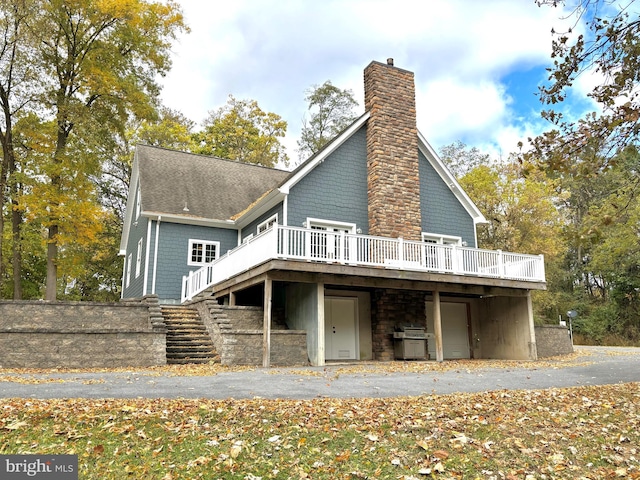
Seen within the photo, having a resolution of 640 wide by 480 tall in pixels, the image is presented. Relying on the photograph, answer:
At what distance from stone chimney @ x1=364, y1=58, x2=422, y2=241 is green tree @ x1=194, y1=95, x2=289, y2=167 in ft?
55.1

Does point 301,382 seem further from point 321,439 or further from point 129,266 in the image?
point 129,266

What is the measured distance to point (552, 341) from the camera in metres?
17.6

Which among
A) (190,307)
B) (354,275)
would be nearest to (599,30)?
(354,275)

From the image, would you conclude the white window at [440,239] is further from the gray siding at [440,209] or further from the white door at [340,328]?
the white door at [340,328]

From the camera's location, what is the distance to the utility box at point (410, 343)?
15.3 meters

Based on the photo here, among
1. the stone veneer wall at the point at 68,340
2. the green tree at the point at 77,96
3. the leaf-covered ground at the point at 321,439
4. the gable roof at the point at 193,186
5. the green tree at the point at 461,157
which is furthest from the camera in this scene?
the green tree at the point at 461,157

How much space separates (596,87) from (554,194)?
25267 mm

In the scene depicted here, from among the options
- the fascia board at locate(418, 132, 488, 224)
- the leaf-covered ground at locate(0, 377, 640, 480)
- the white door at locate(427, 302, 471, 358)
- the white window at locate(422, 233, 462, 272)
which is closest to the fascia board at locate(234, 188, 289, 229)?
the white window at locate(422, 233, 462, 272)

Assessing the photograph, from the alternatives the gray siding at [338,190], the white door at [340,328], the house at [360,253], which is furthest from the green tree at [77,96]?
the white door at [340,328]

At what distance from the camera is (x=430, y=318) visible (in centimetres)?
1730

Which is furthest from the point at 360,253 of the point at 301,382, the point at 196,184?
the point at 196,184

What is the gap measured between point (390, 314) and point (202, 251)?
7929 mm

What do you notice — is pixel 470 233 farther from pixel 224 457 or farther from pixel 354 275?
pixel 224 457

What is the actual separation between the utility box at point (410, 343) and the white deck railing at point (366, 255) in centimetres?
224
